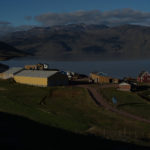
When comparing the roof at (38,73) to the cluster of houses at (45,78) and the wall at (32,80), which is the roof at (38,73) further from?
the wall at (32,80)

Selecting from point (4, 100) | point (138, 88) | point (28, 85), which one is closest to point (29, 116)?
point (4, 100)

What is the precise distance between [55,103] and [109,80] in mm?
26871

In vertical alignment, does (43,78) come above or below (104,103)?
above

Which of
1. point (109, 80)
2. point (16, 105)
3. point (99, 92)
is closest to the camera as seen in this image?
point (16, 105)

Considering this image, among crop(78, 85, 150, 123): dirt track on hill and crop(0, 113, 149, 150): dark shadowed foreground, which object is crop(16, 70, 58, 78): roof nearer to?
crop(78, 85, 150, 123): dirt track on hill

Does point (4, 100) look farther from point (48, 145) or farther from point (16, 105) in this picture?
point (48, 145)

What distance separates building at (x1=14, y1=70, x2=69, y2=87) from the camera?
50.8 m

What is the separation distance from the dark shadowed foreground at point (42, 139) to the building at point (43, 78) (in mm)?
26462

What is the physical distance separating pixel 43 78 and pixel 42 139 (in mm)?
32133

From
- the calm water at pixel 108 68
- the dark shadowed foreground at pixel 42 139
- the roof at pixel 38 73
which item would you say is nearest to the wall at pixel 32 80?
the roof at pixel 38 73

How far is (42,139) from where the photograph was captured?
19.1 meters

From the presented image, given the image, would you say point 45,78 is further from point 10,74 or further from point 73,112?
point 73,112

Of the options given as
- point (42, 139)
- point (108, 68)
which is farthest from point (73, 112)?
point (108, 68)

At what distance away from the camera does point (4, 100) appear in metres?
36.4
